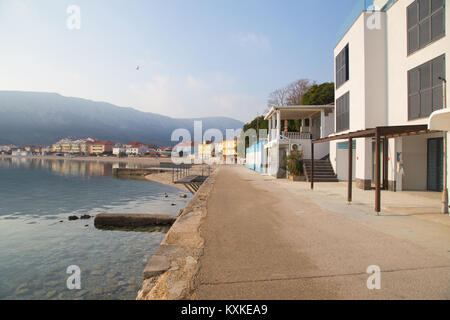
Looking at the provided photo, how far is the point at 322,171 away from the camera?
18.1 m

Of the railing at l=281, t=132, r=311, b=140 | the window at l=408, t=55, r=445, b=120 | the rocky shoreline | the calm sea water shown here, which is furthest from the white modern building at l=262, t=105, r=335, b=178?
the rocky shoreline

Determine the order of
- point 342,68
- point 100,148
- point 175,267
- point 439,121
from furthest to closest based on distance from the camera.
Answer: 1. point 100,148
2. point 342,68
3. point 439,121
4. point 175,267

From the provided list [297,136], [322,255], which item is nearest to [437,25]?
[322,255]

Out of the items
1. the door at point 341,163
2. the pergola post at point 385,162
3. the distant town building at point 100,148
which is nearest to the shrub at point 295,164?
the door at point 341,163

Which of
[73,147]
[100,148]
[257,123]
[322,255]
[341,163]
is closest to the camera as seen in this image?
[322,255]

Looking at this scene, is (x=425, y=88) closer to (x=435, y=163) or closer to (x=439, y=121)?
(x=435, y=163)

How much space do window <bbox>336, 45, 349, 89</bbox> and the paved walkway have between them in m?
10.5

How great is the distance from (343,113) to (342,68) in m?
2.61

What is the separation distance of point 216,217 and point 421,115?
918 centimetres

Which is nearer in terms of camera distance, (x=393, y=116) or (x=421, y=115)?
(x=421, y=115)
